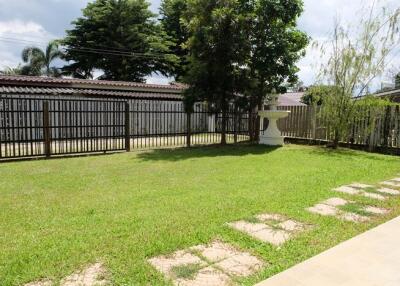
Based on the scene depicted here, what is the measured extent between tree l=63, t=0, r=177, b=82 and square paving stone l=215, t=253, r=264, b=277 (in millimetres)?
24677

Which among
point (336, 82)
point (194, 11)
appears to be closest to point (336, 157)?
point (336, 82)

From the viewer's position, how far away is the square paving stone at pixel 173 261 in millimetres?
2699

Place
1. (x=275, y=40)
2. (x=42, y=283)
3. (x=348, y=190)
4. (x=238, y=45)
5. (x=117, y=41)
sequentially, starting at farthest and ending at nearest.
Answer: (x=117, y=41), (x=275, y=40), (x=238, y=45), (x=348, y=190), (x=42, y=283)

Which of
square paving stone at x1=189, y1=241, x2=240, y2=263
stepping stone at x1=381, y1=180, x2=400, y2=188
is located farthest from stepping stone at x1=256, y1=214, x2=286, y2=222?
stepping stone at x1=381, y1=180, x2=400, y2=188

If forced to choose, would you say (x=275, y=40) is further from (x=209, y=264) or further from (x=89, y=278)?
(x=89, y=278)

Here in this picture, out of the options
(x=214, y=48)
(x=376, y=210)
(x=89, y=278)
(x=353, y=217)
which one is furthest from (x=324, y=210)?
(x=214, y=48)

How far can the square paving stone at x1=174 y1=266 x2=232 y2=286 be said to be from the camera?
2.49 metres

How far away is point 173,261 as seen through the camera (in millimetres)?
2828

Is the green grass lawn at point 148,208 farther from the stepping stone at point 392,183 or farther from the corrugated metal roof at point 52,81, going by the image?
the corrugated metal roof at point 52,81

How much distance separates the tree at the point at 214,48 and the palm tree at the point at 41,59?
21.1 metres

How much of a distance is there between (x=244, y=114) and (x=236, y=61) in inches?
100

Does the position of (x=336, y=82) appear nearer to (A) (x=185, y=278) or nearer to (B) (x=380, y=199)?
(B) (x=380, y=199)

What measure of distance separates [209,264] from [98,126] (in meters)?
8.65

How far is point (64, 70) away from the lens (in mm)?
27891
